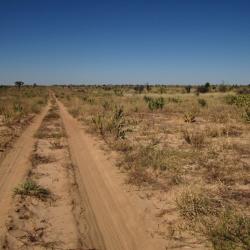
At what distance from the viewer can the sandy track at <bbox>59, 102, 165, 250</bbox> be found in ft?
18.7

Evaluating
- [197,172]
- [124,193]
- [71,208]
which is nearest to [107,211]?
[71,208]

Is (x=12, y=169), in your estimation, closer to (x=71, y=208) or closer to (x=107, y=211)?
(x=71, y=208)

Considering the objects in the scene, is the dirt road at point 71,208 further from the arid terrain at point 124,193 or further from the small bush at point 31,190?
the small bush at point 31,190

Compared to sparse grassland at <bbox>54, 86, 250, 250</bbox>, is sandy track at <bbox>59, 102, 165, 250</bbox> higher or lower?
lower

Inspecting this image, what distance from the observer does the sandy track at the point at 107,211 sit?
18.7 ft

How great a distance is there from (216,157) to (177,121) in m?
10.5

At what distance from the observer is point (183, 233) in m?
6.00

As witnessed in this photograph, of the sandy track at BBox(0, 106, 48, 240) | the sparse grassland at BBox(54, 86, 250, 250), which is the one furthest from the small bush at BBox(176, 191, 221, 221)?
the sandy track at BBox(0, 106, 48, 240)

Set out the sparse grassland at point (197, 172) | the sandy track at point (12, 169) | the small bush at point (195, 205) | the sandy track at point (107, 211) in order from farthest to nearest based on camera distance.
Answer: the sandy track at point (12, 169) → the small bush at point (195, 205) → the sparse grassland at point (197, 172) → the sandy track at point (107, 211)

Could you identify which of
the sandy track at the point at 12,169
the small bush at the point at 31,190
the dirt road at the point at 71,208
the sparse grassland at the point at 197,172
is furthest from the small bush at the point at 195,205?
the sandy track at the point at 12,169

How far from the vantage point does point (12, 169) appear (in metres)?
9.91

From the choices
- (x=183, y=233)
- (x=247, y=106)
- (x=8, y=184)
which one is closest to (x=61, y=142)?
(x=8, y=184)

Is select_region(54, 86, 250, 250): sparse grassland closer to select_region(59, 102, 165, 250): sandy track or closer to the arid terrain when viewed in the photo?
the arid terrain

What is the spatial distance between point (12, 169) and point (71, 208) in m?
3.43
